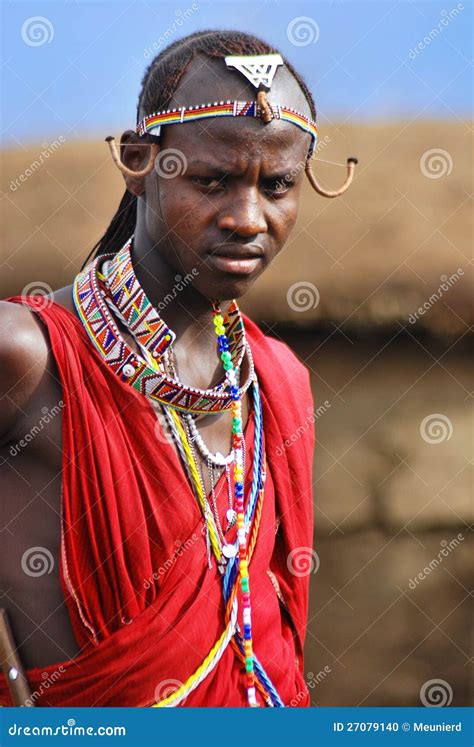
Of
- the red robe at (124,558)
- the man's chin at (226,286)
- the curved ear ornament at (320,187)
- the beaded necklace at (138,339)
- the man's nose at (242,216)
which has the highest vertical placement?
the curved ear ornament at (320,187)

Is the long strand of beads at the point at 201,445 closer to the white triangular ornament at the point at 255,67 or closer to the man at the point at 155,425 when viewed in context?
the man at the point at 155,425

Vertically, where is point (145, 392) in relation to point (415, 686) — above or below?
above

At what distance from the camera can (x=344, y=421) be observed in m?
4.37

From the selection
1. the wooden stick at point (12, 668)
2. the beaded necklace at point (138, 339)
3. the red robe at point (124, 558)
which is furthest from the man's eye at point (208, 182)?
the wooden stick at point (12, 668)

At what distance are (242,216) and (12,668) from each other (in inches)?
39.8

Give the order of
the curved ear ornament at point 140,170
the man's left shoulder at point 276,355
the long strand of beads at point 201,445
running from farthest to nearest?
the man's left shoulder at point 276,355 → the long strand of beads at point 201,445 → the curved ear ornament at point 140,170

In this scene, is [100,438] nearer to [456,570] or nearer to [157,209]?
[157,209]

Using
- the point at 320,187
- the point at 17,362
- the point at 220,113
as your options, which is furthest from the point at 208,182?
the point at 17,362

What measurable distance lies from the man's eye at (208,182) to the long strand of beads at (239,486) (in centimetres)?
33

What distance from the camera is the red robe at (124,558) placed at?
2189mm

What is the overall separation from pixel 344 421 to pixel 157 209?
2.25m

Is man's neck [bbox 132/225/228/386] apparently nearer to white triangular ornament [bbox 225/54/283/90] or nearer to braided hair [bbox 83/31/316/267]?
braided hair [bbox 83/31/316/267]

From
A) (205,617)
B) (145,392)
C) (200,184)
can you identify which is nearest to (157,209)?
(200,184)

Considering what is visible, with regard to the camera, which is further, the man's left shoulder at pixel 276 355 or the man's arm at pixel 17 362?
the man's left shoulder at pixel 276 355
